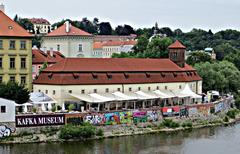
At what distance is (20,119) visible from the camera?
Answer: 139ft

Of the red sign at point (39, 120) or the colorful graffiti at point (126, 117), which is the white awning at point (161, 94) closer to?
the colorful graffiti at point (126, 117)

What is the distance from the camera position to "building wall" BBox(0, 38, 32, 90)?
51.5 m

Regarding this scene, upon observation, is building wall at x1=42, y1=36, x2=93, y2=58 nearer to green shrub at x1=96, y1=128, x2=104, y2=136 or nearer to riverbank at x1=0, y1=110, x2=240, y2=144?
riverbank at x1=0, y1=110, x2=240, y2=144

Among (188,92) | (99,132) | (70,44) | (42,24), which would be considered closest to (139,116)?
(99,132)

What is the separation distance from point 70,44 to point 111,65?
1863 centimetres

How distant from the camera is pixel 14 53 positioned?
52000 mm

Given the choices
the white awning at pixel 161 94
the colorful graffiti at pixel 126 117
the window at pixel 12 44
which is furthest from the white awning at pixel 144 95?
the window at pixel 12 44

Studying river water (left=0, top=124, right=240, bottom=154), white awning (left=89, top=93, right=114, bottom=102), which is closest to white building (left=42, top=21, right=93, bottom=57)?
white awning (left=89, top=93, right=114, bottom=102)

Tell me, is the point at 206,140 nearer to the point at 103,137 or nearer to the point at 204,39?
the point at 103,137

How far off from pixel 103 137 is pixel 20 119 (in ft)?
22.7

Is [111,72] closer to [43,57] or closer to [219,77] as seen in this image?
[43,57]

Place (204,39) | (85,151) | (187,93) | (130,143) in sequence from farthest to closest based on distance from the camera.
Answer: (204,39), (187,93), (130,143), (85,151)

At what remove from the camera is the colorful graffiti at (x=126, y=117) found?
4853 cm

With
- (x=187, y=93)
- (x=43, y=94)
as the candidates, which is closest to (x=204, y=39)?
(x=187, y=93)
